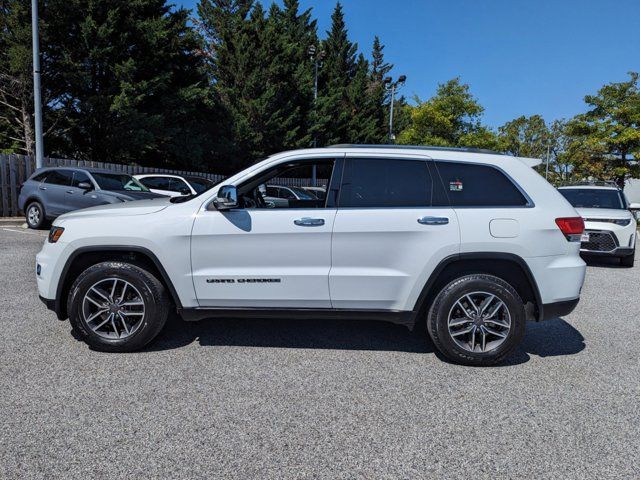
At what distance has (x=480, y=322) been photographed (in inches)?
147

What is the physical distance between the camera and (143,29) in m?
24.0

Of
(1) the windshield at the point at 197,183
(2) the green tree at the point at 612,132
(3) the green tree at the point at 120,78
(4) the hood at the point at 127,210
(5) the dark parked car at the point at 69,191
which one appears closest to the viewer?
(4) the hood at the point at 127,210

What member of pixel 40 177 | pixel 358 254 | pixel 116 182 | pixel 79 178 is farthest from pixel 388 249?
pixel 40 177

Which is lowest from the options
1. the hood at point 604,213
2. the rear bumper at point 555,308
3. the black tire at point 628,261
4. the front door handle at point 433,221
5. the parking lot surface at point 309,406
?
the parking lot surface at point 309,406

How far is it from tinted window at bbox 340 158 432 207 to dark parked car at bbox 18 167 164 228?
8.39 meters

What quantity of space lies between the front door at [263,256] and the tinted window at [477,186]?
1.01 meters

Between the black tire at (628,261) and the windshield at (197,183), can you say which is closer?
the black tire at (628,261)

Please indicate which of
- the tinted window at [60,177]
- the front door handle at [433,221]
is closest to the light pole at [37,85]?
the tinted window at [60,177]

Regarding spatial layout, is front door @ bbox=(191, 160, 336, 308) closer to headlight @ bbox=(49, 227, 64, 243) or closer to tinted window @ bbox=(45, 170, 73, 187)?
headlight @ bbox=(49, 227, 64, 243)

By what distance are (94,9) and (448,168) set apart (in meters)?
24.4

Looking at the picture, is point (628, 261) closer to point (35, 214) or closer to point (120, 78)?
point (35, 214)

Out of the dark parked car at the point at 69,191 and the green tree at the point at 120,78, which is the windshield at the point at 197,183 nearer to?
the dark parked car at the point at 69,191

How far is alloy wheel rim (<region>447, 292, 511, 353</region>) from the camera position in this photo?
12.3 ft

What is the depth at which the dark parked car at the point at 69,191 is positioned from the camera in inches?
436
